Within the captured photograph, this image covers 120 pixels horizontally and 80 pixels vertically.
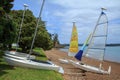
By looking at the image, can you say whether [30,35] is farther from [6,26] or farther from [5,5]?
[5,5]

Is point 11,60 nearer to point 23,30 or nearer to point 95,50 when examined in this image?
point 95,50

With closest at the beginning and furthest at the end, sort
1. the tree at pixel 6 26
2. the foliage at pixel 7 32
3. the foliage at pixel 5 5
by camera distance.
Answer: the foliage at pixel 5 5
the tree at pixel 6 26
the foliage at pixel 7 32

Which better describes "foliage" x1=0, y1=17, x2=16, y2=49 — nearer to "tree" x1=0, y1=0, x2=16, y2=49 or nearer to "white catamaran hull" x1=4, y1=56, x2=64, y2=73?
"tree" x1=0, y1=0, x2=16, y2=49

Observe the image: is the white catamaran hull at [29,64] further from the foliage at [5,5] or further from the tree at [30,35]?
the tree at [30,35]


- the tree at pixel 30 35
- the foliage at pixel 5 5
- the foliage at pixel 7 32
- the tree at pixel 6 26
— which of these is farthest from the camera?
the tree at pixel 30 35

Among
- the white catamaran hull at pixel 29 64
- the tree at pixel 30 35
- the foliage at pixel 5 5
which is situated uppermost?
the foliage at pixel 5 5

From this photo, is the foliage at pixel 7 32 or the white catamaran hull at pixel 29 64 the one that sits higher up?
the foliage at pixel 7 32

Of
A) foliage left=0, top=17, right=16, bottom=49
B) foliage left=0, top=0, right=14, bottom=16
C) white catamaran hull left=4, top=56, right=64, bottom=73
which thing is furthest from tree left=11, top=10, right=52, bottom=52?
foliage left=0, top=0, right=14, bottom=16

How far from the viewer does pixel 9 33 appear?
2283 centimetres

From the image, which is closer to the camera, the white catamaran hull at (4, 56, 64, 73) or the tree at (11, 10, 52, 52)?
the white catamaran hull at (4, 56, 64, 73)

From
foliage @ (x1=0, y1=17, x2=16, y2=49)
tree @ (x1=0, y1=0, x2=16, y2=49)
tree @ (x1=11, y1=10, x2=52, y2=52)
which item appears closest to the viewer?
tree @ (x1=0, y1=0, x2=16, y2=49)

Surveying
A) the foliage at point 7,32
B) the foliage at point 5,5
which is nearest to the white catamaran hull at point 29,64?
the foliage at point 7,32

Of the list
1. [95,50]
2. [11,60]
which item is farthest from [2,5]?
[95,50]

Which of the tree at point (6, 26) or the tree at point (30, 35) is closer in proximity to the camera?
the tree at point (6, 26)
